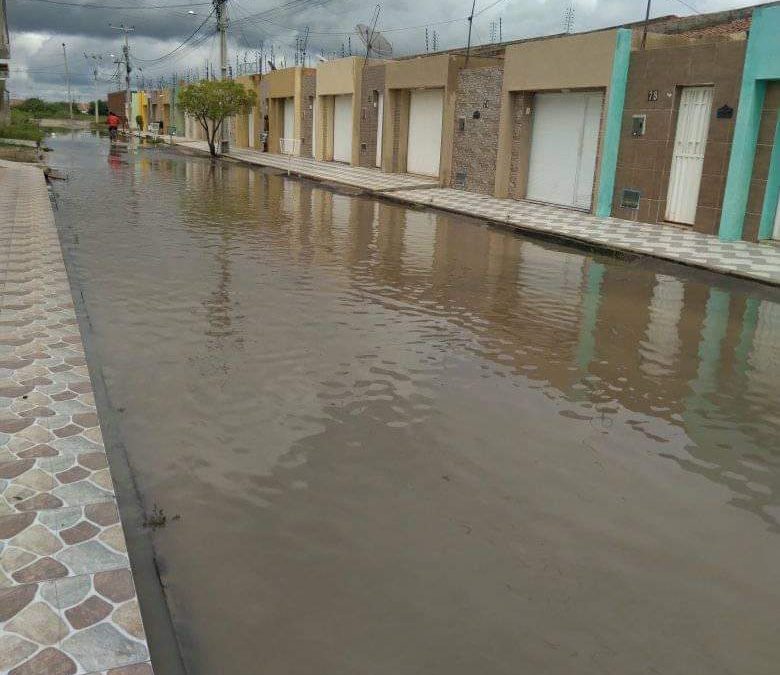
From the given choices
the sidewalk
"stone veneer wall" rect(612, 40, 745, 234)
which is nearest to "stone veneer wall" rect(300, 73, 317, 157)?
the sidewalk

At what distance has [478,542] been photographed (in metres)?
3.98

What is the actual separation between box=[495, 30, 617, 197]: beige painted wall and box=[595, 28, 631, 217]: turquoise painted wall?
140 mm

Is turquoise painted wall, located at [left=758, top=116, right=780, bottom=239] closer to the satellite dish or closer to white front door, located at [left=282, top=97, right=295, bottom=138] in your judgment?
the satellite dish

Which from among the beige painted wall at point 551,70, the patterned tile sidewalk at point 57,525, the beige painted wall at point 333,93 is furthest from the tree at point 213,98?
the patterned tile sidewalk at point 57,525

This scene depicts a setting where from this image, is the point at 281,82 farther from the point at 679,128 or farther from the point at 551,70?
the point at 679,128

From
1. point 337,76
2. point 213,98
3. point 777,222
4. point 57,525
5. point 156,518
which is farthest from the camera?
point 213,98

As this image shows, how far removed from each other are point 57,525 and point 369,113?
28.3m

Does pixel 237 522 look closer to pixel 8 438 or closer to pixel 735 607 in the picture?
pixel 8 438

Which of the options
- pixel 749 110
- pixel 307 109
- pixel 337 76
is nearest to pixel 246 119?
pixel 307 109

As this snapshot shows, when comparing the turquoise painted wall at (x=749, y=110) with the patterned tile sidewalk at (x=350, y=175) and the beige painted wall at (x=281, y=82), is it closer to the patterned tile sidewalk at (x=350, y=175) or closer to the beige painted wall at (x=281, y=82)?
the patterned tile sidewalk at (x=350, y=175)

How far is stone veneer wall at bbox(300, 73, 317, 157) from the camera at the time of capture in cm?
3650

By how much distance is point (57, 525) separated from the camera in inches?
146

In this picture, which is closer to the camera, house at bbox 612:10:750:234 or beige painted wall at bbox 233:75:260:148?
house at bbox 612:10:750:234

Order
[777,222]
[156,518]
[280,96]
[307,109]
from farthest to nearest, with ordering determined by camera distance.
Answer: [280,96]
[307,109]
[777,222]
[156,518]
